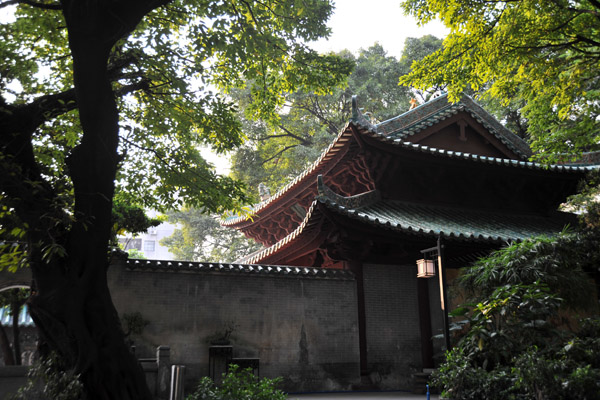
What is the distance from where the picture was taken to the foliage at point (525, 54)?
9172 mm

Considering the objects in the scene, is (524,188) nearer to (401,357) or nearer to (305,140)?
(401,357)

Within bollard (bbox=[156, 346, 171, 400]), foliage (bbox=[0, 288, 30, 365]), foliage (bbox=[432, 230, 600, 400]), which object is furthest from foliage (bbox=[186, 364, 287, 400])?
foliage (bbox=[0, 288, 30, 365])

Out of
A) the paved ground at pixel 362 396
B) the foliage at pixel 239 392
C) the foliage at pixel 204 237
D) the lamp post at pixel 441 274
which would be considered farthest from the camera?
the foliage at pixel 204 237

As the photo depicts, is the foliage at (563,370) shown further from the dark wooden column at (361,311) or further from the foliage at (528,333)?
the dark wooden column at (361,311)

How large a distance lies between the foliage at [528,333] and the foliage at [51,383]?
441cm

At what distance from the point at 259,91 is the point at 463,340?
4.92 m

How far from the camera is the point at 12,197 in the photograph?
17.1 ft

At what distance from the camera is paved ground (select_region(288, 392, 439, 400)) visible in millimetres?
8695

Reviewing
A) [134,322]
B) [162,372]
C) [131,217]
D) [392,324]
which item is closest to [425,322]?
[392,324]

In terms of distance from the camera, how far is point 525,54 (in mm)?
9289

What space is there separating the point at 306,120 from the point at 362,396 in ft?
59.2

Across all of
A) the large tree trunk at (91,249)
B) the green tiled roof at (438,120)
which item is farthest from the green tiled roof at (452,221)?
the large tree trunk at (91,249)

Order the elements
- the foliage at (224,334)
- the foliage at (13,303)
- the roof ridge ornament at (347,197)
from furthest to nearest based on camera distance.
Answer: the foliage at (13,303) < the roof ridge ornament at (347,197) < the foliage at (224,334)

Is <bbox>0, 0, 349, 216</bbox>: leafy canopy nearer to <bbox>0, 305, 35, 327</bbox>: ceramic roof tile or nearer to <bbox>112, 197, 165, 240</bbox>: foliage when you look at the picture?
<bbox>112, 197, 165, 240</bbox>: foliage
